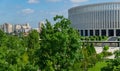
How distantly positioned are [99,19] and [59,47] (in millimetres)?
80386

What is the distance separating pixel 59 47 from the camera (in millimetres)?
14555

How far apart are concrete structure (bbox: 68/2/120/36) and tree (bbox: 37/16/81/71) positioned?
7480cm

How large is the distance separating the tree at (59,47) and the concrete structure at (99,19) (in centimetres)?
Answer: 7480

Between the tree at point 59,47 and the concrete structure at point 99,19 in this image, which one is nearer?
the tree at point 59,47

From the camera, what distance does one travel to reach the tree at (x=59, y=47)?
567 inches

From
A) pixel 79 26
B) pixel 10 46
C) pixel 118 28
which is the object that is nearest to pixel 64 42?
pixel 10 46

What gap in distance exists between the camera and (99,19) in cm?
9375

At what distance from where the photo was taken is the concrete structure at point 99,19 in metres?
90.1

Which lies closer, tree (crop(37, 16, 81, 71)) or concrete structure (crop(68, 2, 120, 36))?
tree (crop(37, 16, 81, 71))

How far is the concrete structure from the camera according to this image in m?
90.1

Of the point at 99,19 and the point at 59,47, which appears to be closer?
the point at 59,47

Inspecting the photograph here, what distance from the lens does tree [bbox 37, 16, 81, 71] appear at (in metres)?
14.4

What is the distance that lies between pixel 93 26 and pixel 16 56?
79919 mm

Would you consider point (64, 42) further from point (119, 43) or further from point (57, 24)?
point (119, 43)
